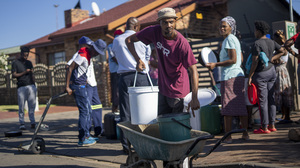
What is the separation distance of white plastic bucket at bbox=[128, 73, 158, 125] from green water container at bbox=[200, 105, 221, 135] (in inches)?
114

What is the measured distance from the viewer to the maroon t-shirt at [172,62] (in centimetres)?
415

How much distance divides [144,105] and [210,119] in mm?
3127

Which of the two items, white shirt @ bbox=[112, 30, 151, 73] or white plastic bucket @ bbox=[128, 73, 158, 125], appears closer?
white plastic bucket @ bbox=[128, 73, 158, 125]

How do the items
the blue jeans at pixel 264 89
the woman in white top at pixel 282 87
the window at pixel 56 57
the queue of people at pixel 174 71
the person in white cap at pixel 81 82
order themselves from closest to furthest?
the queue of people at pixel 174 71, the blue jeans at pixel 264 89, the person in white cap at pixel 81 82, the woman in white top at pixel 282 87, the window at pixel 56 57

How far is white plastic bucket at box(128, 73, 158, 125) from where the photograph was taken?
171 inches

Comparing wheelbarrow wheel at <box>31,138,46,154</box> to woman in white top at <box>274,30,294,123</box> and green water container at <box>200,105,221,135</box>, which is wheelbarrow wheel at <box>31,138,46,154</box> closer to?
green water container at <box>200,105,221,135</box>

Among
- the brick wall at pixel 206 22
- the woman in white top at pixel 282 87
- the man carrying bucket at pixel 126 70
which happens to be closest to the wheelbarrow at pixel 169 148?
the man carrying bucket at pixel 126 70

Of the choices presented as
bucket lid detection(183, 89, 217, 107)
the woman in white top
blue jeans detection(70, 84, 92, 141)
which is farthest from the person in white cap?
the woman in white top

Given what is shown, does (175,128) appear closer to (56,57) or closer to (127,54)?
(127,54)

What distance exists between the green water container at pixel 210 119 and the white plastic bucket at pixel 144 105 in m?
2.90

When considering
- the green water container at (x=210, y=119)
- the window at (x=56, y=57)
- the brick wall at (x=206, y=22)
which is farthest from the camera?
the window at (x=56, y=57)

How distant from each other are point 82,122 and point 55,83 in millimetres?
14401

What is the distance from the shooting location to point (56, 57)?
1009 inches

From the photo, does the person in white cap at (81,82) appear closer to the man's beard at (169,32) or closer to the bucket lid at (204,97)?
the bucket lid at (204,97)
